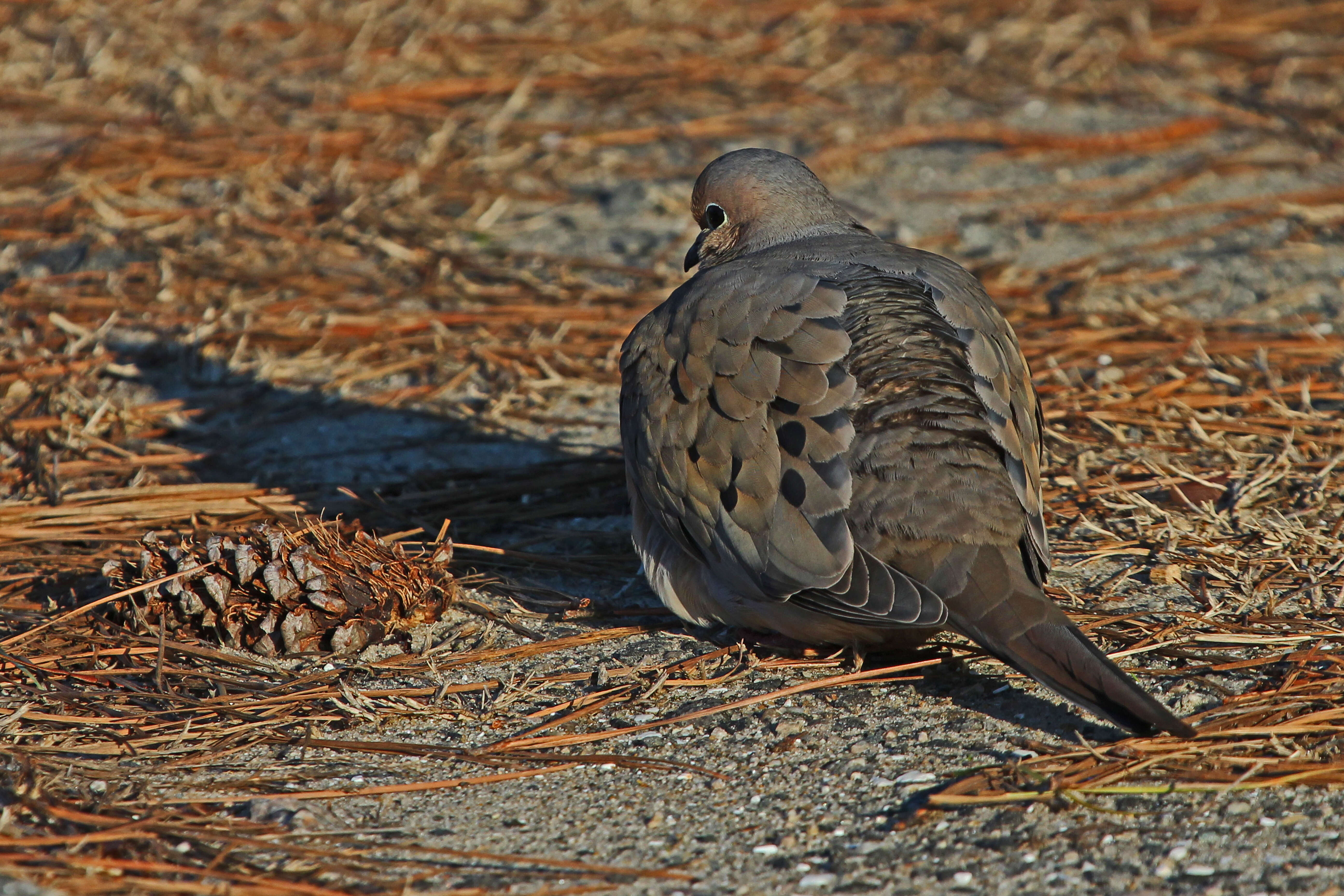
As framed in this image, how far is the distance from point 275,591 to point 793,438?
53.1 inches

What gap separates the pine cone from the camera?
3.41 meters

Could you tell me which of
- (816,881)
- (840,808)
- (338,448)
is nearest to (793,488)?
(840,808)

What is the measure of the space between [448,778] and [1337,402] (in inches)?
131

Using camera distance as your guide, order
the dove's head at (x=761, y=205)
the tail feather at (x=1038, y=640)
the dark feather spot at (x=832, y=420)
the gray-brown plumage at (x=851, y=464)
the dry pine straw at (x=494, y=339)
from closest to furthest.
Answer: the tail feather at (x=1038, y=640) < the dry pine straw at (x=494, y=339) < the gray-brown plumage at (x=851, y=464) < the dark feather spot at (x=832, y=420) < the dove's head at (x=761, y=205)

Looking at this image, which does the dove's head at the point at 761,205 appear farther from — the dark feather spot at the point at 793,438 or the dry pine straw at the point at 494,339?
the dark feather spot at the point at 793,438

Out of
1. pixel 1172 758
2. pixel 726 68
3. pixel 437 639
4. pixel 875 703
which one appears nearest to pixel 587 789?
pixel 875 703

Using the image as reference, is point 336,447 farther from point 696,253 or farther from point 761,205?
point 761,205

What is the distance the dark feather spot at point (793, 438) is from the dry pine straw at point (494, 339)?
0.55 meters

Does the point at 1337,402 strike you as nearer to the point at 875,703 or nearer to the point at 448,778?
the point at 875,703

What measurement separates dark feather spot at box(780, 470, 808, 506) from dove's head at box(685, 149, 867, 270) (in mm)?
1147

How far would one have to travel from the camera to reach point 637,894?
2.37 m

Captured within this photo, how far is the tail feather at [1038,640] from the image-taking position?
2615 millimetres

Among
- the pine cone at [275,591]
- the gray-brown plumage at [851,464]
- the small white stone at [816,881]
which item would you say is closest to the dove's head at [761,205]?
the gray-brown plumage at [851,464]

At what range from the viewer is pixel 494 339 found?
5457 millimetres
